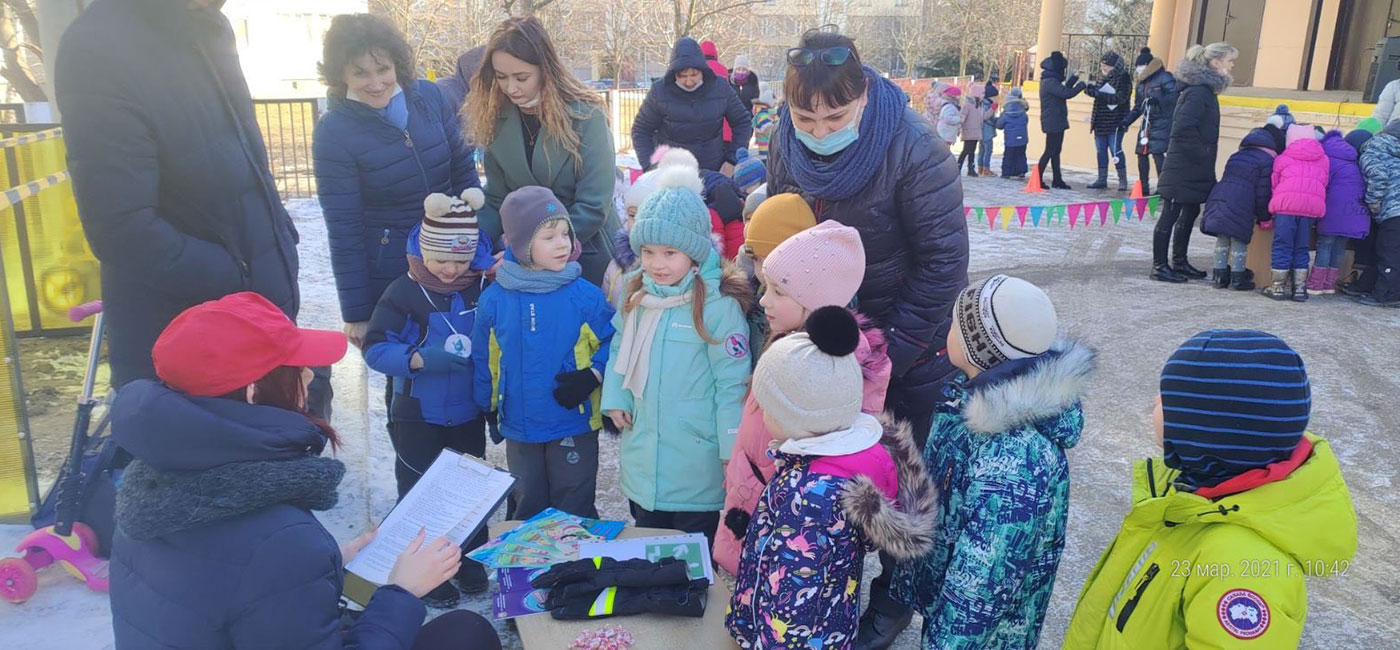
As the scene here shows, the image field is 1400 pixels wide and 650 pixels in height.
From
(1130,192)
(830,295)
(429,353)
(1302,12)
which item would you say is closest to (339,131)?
(429,353)

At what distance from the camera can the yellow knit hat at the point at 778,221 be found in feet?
9.71

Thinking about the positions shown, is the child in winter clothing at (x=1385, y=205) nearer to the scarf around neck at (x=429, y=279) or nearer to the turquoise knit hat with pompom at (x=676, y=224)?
the turquoise knit hat with pompom at (x=676, y=224)

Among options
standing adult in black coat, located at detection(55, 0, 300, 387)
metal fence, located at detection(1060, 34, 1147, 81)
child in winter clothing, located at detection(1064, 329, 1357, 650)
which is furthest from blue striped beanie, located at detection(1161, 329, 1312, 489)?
metal fence, located at detection(1060, 34, 1147, 81)

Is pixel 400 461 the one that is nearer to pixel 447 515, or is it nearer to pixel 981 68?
pixel 447 515

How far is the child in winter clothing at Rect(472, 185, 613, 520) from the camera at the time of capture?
319 centimetres

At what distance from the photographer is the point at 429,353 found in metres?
3.21

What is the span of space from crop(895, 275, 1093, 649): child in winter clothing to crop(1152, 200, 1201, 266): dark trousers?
6.73m

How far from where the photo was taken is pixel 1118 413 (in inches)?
205

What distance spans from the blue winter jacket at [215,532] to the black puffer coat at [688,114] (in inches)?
212

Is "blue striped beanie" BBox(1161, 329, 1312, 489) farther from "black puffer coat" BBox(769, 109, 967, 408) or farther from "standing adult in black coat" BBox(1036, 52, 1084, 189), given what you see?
"standing adult in black coat" BBox(1036, 52, 1084, 189)

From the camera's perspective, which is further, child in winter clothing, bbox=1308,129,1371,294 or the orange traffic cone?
the orange traffic cone

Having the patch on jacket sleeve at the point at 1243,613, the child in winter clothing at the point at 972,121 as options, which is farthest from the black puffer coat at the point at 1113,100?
the patch on jacket sleeve at the point at 1243,613

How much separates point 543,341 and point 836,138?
123 centimetres

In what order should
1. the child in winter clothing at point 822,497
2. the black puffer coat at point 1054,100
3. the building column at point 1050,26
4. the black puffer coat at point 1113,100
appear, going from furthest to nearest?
the building column at point 1050,26
the black puffer coat at point 1054,100
the black puffer coat at point 1113,100
the child in winter clothing at point 822,497
